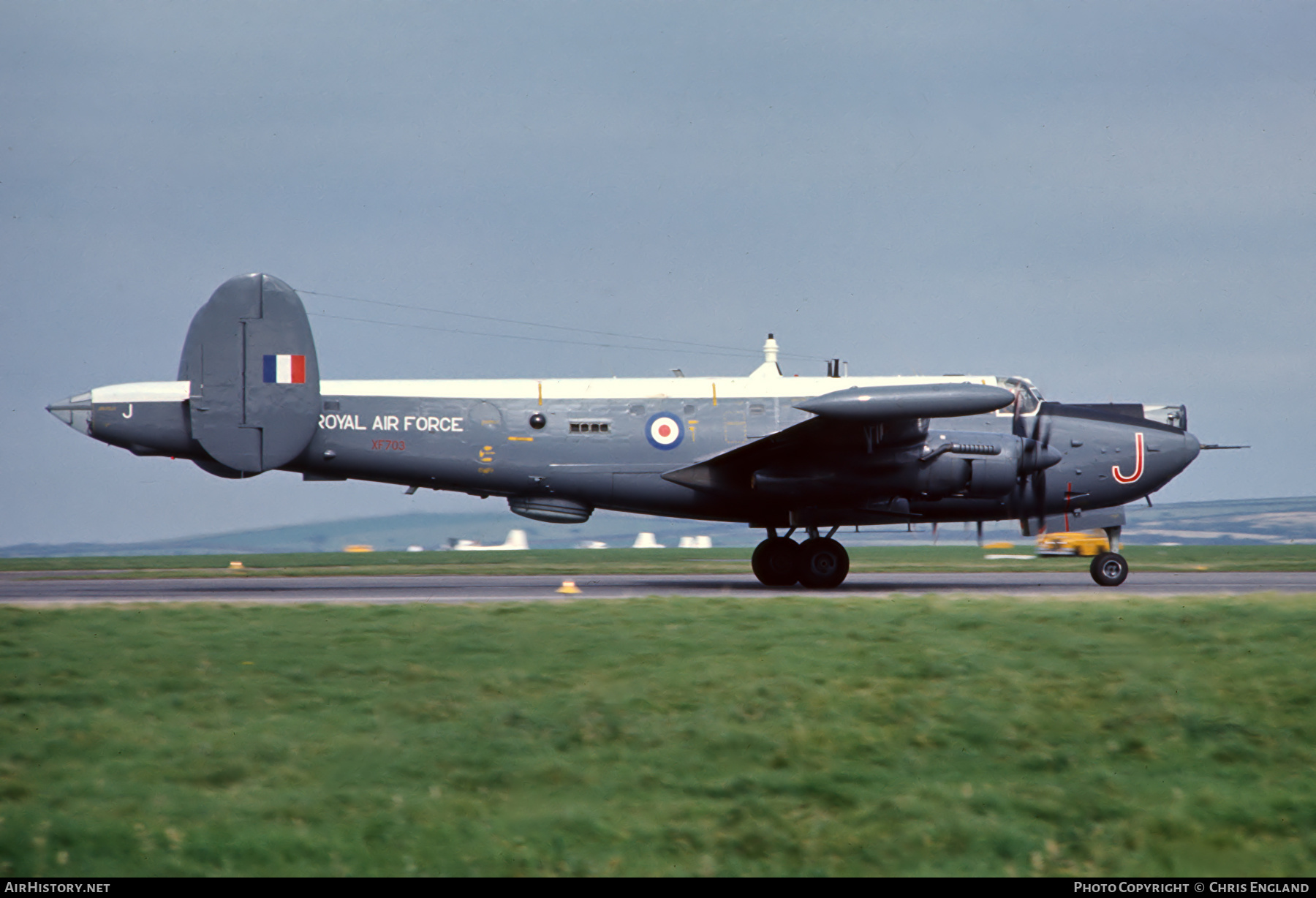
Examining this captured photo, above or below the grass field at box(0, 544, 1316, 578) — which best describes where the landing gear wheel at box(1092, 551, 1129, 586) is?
above

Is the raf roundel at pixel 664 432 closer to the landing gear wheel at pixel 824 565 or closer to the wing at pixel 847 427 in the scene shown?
the wing at pixel 847 427

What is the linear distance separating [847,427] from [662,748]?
12651 mm

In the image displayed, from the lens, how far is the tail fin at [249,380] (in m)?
21.3

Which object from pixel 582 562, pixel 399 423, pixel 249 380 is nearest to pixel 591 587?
pixel 399 423

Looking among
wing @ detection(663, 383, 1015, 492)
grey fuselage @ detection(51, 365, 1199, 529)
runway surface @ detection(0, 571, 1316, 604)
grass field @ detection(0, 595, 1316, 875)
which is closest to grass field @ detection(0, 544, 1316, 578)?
runway surface @ detection(0, 571, 1316, 604)

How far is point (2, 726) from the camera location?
8672 millimetres

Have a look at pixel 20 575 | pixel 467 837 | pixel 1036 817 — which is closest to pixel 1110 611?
pixel 1036 817

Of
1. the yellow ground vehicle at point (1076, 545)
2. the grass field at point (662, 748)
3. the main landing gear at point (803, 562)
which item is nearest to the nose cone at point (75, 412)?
the grass field at point (662, 748)

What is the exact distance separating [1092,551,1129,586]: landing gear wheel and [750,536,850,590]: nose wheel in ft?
17.8

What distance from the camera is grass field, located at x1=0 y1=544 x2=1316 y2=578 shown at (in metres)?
32.9

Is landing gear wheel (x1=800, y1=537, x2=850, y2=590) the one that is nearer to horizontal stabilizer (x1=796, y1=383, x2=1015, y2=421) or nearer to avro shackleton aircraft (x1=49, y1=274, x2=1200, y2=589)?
avro shackleton aircraft (x1=49, y1=274, x2=1200, y2=589)

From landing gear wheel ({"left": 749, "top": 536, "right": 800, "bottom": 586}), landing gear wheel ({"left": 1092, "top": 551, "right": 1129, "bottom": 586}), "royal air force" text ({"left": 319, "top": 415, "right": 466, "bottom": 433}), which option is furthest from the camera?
landing gear wheel ({"left": 1092, "top": 551, "right": 1129, "bottom": 586})

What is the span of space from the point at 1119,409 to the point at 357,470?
1658 centimetres

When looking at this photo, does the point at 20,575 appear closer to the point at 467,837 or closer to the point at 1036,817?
the point at 467,837
